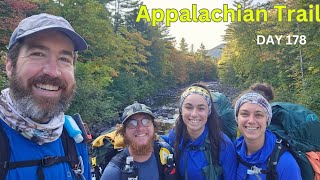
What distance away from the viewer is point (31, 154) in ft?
4.60

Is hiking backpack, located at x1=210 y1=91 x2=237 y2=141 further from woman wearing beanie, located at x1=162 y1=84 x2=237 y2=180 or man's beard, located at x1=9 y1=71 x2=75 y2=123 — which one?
man's beard, located at x1=9 y1=71 x2=75 y2=123

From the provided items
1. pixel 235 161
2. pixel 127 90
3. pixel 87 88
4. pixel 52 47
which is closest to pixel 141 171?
pixel 235 161

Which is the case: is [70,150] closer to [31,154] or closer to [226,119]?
[31,154]

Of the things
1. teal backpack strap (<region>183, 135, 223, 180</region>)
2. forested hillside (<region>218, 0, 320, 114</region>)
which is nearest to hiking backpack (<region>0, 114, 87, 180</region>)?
teal backpack strap (<region>183, 135, 223, 180</region>)

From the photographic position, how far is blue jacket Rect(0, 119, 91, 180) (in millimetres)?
1350

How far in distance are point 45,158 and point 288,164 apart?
196 centimetres

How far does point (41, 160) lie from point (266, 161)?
6.31 feet

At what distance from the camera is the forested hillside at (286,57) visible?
11966 mm

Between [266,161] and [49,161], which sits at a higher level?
[49,161]

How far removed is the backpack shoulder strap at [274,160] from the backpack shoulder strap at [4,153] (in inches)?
81.1

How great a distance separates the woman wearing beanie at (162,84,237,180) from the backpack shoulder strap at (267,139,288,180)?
0.36 metres

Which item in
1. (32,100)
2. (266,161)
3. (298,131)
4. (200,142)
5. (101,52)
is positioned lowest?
(266,161)

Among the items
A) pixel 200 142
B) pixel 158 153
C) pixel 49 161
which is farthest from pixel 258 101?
pixel 49 161

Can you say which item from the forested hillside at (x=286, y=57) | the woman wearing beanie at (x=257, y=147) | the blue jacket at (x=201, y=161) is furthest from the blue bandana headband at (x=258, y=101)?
the forested hillside at (x=286, y=57)
